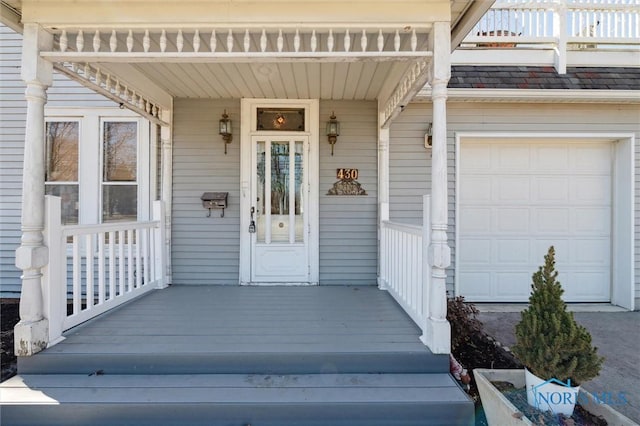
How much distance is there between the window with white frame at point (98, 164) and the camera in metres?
4.25

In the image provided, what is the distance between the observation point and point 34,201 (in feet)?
7.92

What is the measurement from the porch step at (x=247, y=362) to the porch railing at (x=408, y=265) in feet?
1.04

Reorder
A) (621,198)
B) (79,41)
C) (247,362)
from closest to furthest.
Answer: (247,362)
(79,41)
(621,198)

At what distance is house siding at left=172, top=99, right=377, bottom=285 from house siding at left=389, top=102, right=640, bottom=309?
1.11 feet

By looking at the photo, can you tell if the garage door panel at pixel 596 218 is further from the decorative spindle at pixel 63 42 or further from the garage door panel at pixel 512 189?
the decorative spindle at pixel 63 42

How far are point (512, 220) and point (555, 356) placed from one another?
9.36 ft

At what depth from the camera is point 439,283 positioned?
239 cm

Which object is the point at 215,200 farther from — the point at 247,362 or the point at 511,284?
the point at 511,284

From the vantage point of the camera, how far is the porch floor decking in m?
2.31

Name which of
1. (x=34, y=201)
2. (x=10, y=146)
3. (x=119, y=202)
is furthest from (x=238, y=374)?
(x=10, y=146)

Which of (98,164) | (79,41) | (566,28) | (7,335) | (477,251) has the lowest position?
(7,335)

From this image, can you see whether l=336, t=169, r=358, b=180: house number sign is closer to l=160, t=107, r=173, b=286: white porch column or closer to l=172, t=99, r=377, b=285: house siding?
l=172, t=99, r=377, b=285: house siding

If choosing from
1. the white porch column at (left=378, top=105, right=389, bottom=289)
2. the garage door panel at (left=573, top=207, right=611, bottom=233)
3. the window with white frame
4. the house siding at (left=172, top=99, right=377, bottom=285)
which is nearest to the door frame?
the house siding at (left=172, top=99, right=377, bottom=285)

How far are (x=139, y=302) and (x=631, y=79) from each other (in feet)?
20.7
